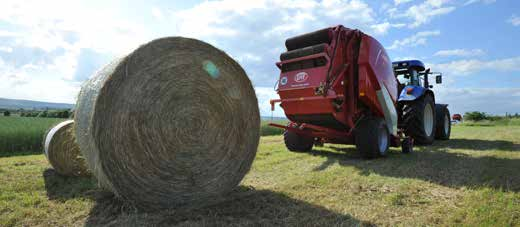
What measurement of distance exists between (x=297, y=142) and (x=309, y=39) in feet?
7.00

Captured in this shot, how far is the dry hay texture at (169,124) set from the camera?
302 centimetres

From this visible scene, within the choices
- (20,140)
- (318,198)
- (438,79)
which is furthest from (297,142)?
(20,140)

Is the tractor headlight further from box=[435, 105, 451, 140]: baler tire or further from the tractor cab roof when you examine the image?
box=[435, 105, 451, 140]: baler tire

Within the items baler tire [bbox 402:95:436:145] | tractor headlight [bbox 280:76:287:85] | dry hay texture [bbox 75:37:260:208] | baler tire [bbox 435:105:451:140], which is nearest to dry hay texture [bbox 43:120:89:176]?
dry hay texture [bbox 75:37:260:208]

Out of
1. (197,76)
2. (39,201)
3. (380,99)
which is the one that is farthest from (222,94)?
(380,99)

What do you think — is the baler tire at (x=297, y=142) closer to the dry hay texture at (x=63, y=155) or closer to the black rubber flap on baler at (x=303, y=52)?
the black rubber flap on baler at (x=303, y=52)

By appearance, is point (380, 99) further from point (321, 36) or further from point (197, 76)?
point (197, 76)

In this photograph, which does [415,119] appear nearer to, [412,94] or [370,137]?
[412,94]

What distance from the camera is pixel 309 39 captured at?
637 centimetres

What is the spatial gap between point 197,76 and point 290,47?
139 inches

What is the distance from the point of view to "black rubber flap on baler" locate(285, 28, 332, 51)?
242 inches

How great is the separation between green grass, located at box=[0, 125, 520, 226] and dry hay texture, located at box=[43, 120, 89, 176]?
16 centimetres

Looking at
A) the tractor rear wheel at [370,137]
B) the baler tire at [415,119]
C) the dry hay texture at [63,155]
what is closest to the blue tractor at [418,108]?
the baler tire at [415,119]

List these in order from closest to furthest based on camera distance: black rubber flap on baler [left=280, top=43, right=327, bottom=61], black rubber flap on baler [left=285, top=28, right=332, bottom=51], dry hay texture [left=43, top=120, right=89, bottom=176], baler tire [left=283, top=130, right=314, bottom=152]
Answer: dry hay texture [left=43, top=120, right=89, bottom=176]
black rubber flap on baler [left=280, top=43, right=327, bottom=61]
black rubber flap on baler [left=285, top=28, right=332, bottom=51]
baler tire [left=283, top=130, right=314, bottom=152]
